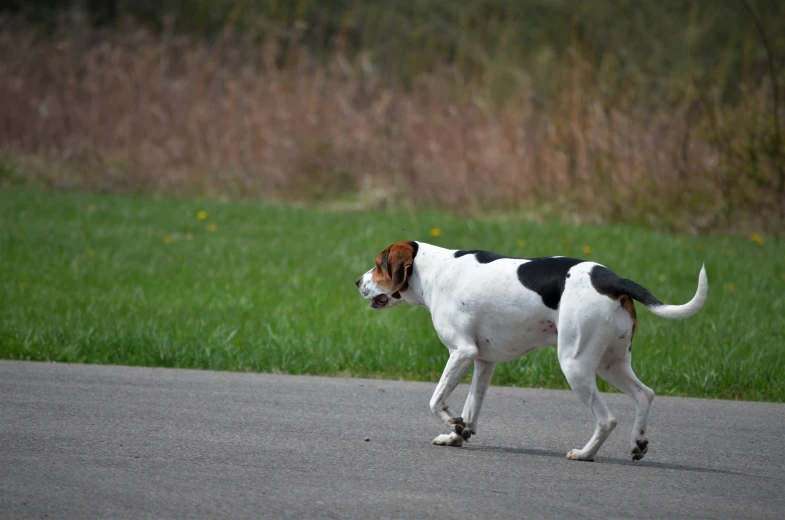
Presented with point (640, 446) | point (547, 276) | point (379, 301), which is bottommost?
point (640, 446)

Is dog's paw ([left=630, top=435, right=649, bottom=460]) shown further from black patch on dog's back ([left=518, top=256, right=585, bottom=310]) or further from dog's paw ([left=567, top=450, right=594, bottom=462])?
Result: black patch on dog's back ([left=518, top=256, right=585, bottom=310])

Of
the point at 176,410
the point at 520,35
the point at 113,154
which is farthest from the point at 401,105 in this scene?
the point at 176,410

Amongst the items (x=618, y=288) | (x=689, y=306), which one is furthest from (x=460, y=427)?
(x=689, y=306)

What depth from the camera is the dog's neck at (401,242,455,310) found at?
19.3 ft

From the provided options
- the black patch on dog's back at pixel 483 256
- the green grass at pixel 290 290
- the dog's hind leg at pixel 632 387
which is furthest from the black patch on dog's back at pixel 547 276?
the green grass at pixel 290 290

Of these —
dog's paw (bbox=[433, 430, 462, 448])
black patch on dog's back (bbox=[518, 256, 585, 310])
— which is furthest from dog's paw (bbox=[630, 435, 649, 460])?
dog's paw (bbox=[433, 430, 462, 448])

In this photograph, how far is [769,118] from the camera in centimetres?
1338

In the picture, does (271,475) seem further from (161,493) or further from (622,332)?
(622,332)

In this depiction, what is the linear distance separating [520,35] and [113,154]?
12.1 meters

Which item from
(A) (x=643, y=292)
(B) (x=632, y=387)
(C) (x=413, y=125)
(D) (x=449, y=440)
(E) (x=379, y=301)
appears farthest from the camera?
(C) (x=413, y=125)

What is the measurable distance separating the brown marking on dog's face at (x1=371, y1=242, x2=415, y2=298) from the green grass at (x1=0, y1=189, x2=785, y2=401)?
6.44 ft

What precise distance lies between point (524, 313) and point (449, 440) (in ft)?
2.67

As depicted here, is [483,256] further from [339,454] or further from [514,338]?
[339,454]

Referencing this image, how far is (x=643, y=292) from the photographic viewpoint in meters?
5.12
